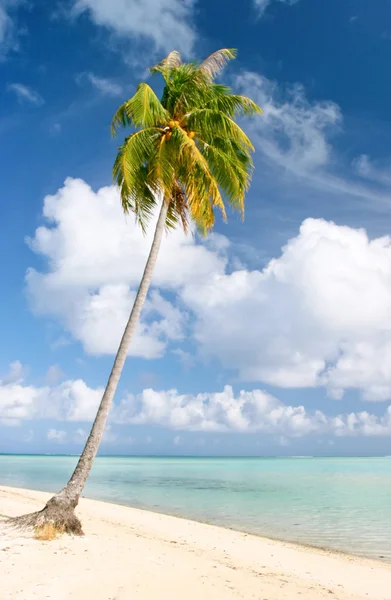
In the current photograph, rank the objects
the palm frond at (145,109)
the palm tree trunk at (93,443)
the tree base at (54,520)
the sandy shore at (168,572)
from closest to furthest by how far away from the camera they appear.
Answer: the sandy shore at (168,572) → the tree base at (54,520) → the palm tree trunk at (93,443) → the palm frond at (145,109)

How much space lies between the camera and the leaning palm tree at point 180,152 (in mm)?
13570

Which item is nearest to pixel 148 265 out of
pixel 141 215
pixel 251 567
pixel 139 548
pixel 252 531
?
pixel 141 215

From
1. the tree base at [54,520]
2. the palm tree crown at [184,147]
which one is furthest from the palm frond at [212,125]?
the tree base at [54,520]

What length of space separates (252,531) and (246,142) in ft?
46.9

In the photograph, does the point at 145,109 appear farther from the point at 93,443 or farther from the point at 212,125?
the point at 93,443

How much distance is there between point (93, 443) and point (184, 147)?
26.5ft

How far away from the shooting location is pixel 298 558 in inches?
538

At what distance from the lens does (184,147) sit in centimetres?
1358

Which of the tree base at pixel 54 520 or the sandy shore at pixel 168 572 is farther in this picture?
the tree base at pixel 54 520

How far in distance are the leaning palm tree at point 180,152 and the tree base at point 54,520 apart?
3.42 m

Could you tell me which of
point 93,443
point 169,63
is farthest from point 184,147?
point 93,443

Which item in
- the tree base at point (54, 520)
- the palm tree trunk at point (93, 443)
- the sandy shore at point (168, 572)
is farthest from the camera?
the palm tree trunk at point (93, 443)

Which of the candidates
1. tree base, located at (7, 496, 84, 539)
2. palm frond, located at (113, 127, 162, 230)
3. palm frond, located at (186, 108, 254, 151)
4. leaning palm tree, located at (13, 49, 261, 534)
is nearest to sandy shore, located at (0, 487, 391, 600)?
tree base, located at (7, 496, 84, 539)

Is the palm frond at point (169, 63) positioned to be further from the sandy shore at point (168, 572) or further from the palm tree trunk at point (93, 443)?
the sandy shore at point (168, 572)
